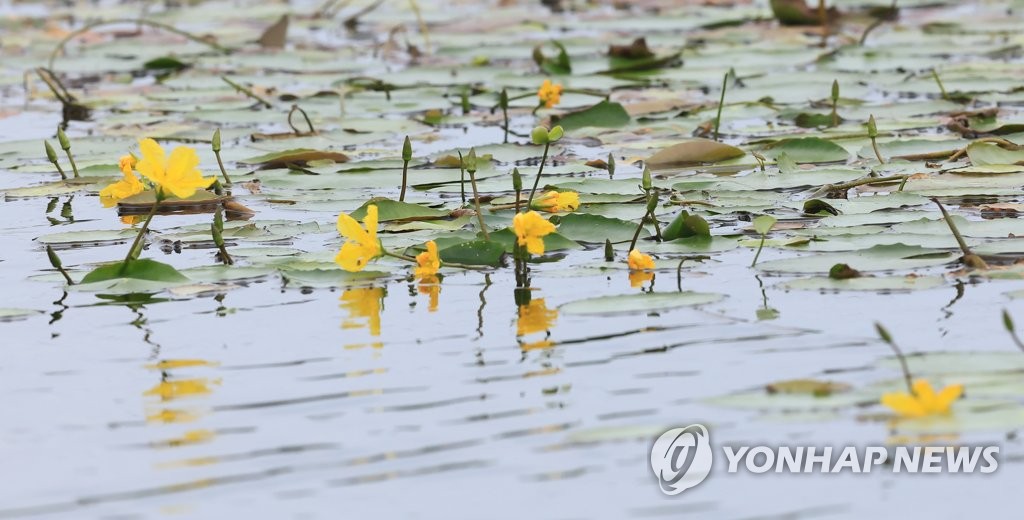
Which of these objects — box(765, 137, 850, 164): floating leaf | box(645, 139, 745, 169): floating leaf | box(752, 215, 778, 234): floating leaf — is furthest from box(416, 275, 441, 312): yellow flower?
box(765, 137, 850, 164): floating leaf

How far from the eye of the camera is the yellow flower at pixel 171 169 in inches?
130

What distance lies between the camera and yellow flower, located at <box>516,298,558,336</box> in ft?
9.63

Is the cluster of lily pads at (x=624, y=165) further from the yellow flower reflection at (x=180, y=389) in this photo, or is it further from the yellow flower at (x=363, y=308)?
the yellow flower reflection at (x=180, y=389)

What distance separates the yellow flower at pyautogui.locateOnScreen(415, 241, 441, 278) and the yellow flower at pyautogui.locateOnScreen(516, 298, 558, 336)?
0.25 metres

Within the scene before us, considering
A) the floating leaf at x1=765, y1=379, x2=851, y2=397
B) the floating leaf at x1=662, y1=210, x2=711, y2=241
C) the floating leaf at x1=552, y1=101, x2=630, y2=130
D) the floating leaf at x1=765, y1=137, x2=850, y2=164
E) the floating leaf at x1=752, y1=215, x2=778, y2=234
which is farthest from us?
the floating leaf at x1=552, y1=101, x2=630, y2=130

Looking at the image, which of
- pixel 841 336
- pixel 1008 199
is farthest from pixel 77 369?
pixel 1008 199

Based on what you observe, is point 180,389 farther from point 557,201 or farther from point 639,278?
point 557,201

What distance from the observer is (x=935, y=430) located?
221cm

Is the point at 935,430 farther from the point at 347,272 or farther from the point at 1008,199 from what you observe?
the point at 1008,199

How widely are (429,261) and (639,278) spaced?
0.42m

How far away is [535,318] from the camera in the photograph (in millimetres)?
3010

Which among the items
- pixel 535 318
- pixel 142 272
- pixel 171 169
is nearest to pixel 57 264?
pixel 142 272

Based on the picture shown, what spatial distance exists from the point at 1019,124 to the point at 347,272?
231 cm

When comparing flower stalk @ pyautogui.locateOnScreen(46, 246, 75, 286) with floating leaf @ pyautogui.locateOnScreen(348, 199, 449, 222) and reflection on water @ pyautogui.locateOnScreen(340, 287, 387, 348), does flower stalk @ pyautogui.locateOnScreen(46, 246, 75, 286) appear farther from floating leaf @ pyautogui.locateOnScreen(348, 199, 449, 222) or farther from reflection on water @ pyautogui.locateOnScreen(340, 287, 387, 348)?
floating leaf @ pyautogui.locateOnScreen(348, 199, 449, 222)
